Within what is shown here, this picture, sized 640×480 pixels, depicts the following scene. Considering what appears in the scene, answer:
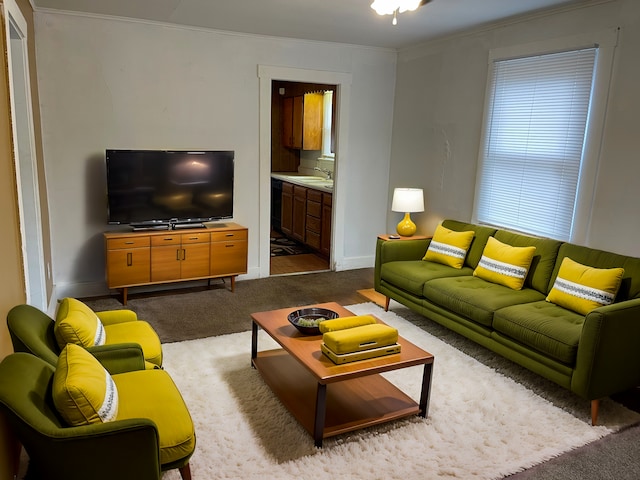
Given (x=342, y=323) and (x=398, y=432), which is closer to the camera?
(x=398, y=432)

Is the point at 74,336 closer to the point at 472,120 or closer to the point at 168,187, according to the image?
the point at 168,187

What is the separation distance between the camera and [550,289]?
3615 mm

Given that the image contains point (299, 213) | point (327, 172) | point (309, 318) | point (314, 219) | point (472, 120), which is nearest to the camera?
point (309, 318)

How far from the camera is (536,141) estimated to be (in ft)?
13.3

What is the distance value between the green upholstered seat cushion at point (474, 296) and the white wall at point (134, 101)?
2.21 meters

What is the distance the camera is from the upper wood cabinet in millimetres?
7559

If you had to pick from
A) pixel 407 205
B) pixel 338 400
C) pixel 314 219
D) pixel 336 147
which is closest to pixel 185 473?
pixel 338 400

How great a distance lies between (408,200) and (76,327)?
335cm

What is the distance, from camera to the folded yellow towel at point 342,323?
2.80 metres

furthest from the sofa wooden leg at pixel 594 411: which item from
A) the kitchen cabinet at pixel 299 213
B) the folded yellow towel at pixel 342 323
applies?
the kitchen cabinet at pixel 299 213

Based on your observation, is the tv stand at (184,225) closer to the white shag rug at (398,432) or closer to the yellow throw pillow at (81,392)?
the white shag rug at (398,432)

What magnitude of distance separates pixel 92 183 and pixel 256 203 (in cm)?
159

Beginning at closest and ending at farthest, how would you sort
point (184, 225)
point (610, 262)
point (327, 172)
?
point (610, 262)
point (184, 225)
point (327, 172)

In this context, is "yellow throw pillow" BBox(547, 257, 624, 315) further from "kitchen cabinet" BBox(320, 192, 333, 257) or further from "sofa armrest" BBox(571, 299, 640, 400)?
"kitchen cabinet" BBox(320, 192, 333, 257)
